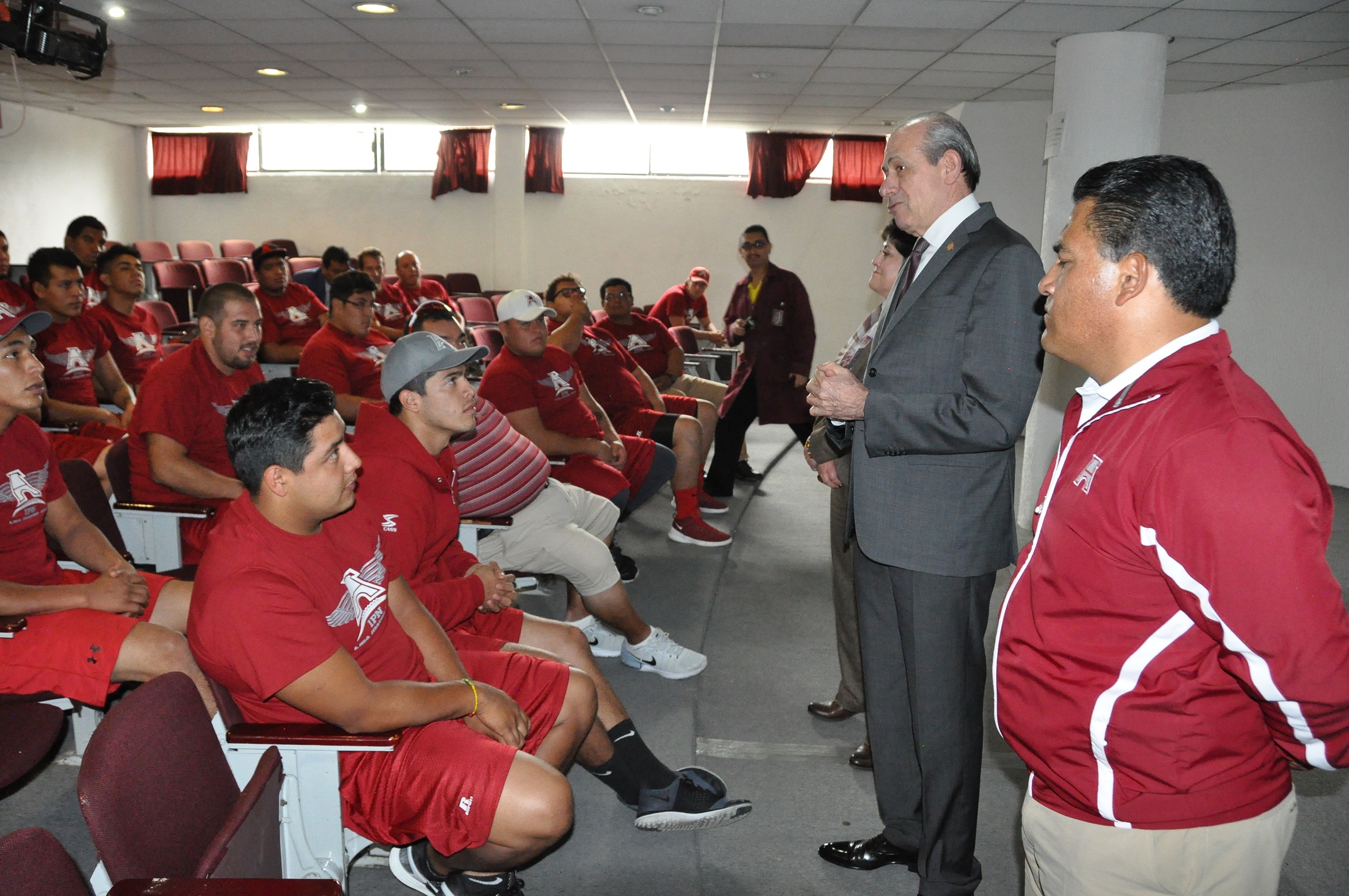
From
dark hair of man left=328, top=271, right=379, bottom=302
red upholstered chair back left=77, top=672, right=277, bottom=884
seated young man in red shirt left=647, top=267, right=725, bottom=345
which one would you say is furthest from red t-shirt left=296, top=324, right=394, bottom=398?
red upholstered chair back left=77, top=672, right=277, bottom=884

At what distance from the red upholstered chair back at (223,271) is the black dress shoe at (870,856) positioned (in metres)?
8.97

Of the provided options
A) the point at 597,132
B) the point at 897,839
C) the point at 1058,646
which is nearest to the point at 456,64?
the point at 597,132

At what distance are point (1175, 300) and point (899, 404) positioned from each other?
26.4 inches

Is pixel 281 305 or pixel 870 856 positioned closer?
pixel 870 856

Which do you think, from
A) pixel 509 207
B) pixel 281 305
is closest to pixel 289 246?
pixel 509 207

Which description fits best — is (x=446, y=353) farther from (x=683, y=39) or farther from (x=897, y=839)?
(x=683, y=39)

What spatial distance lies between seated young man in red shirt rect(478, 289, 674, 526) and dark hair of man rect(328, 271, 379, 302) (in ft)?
2.85

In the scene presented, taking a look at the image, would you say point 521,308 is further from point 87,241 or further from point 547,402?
point 87,241

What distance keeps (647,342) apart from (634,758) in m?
3.76

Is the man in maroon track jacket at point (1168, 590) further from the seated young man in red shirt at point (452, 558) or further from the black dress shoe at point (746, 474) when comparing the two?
the black dress shoe at point (746, 474)

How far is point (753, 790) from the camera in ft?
7.70

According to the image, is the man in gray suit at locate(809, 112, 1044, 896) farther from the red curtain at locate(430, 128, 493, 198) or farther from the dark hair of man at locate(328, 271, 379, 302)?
the red curtain at locate(430, 128, 493, 198)

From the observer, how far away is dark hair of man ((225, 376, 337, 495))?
1603mm

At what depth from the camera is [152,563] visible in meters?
2.82
